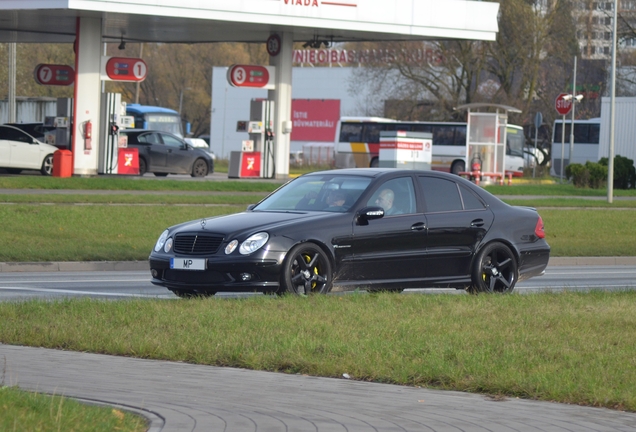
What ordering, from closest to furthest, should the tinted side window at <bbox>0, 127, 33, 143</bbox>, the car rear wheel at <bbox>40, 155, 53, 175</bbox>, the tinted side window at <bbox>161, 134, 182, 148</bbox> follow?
the tinted side window at <bbox>0, 127, 33, 143</bbox>
the car rear wheel at <bbox>40, 155, 53, 175</bbox>
the tinted side window at <bbox>161, 134, 182, 148</bbox>

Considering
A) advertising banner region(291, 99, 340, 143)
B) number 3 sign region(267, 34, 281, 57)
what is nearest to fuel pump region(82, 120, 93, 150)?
number 3 sign region(267, 34, 281, 57)

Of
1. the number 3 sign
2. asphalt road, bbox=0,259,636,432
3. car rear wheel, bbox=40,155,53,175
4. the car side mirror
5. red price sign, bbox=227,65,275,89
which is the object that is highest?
the number 3 sign

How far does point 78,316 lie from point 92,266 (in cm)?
763

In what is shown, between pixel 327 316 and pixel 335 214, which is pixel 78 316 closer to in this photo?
pixel 327 316

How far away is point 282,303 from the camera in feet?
33.6

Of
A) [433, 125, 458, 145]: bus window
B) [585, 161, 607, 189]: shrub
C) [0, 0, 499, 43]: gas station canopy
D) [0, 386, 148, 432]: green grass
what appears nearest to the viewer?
[0, 386, 148, 432]: green grass

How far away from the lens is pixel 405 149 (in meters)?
45.5

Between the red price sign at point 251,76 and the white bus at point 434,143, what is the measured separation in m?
21.5

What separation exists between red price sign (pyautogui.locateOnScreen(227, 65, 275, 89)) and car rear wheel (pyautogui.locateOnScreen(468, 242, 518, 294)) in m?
24.7

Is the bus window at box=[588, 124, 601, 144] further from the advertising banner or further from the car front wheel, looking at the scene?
the advertising banner

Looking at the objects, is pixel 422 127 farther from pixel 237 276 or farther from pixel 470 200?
pixel 237 276

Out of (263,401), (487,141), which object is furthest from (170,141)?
(263,401)

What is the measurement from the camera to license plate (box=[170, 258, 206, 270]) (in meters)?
10.9

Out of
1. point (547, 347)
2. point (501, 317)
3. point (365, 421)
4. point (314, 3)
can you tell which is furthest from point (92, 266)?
point (314, 3)
